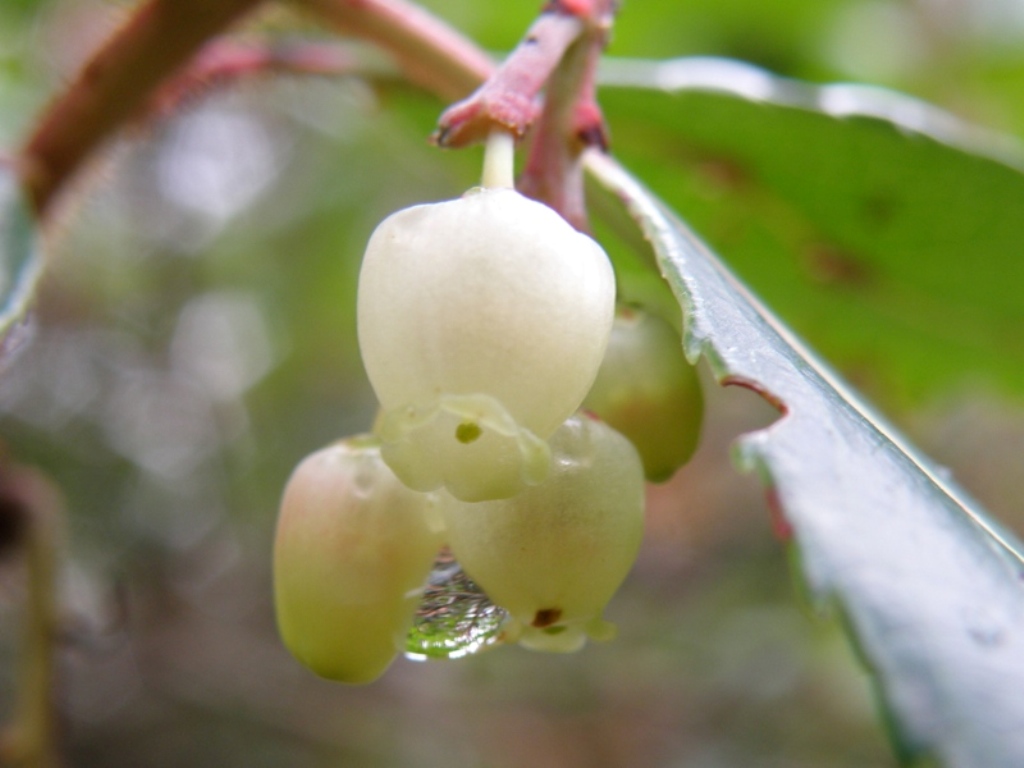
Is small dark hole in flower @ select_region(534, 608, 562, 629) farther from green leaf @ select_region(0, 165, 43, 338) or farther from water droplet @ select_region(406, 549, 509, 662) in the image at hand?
green leaf @ select_region(0, 165, 43, 338)

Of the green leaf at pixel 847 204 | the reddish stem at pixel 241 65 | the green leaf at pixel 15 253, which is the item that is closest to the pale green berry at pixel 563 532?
the green leaf at pixel 15 253

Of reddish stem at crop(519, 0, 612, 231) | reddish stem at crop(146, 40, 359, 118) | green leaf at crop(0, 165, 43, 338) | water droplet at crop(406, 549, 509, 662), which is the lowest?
water droplet at crop(406, 549, 509, 662)

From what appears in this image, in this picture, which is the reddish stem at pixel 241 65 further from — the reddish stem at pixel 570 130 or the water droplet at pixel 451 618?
the water droplet at pixel 451 618

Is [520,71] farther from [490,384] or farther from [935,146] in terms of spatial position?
[935,146]

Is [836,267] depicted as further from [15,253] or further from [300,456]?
[300,456]

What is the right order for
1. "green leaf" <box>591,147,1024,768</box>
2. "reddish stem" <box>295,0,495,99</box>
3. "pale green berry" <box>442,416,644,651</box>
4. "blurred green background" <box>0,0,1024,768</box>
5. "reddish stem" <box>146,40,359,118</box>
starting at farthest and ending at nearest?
"blurred green background" <box>0,0,1024,768</box>, "reddish stem" <box>146,40,359,118</box>, "reddish stem" <box>295,0,495,99</box>, "pale green berry" <box>442,416,644,651</box>, "green leaf" <box>591,147,1024,768</box>

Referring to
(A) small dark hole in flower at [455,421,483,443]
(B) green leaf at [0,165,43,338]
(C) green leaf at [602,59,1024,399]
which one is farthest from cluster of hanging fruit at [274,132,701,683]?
(C) green leaf at [602,59,1024,399]
